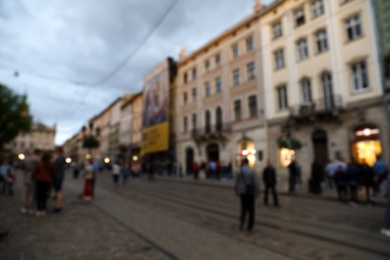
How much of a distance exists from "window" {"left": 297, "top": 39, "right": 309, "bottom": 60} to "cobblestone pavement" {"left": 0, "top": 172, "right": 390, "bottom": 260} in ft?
52.7

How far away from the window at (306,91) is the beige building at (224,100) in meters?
3.87

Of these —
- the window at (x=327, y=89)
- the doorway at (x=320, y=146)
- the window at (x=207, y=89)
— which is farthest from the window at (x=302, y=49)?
the window at (x=207, y=89)

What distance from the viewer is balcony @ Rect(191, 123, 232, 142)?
29.0m

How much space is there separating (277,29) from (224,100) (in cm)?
843

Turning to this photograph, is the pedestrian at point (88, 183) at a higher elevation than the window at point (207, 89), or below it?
below

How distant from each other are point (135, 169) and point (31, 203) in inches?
817

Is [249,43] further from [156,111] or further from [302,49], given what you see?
[156,111]

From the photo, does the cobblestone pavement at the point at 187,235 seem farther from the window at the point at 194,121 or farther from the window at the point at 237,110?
the window at the point at 194,121

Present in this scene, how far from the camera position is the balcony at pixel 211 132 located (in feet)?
95.1

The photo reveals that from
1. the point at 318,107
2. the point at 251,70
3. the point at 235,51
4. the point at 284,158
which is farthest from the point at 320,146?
the point at 235,51

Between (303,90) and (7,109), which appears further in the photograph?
(7,109)

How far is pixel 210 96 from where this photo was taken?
31984mm

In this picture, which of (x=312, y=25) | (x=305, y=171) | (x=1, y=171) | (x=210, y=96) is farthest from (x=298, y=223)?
(x=210, y=96)

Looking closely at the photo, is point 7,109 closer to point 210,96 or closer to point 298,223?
point 210,96
